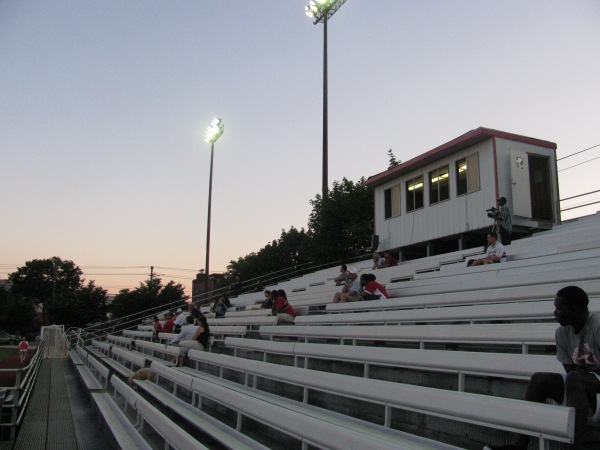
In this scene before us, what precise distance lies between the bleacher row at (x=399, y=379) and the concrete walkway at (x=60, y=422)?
300mm

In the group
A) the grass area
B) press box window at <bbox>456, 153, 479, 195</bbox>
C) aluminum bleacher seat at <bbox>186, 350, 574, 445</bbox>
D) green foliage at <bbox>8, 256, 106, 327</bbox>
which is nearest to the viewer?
aluminum bleacher seat at <bbox>186, 350, 574, 445</bbox>

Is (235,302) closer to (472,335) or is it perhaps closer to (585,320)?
(472,335)

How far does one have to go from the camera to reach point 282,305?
780 cm

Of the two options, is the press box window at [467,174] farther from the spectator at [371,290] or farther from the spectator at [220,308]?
the spectator at [220,308]

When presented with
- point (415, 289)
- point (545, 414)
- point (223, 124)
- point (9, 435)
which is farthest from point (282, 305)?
point (223, 124)

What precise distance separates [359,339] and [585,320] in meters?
2.71

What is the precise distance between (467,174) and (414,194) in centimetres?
179

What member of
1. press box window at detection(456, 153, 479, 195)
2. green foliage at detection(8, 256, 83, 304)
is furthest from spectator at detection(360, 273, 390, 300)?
green foliage at detection(8, 256, 83, 304)

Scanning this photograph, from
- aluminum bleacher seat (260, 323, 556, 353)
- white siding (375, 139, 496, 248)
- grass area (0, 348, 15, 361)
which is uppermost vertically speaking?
white siding (375, 139, 496, 248)

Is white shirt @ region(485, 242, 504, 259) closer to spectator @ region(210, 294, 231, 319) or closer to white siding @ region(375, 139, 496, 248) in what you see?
white siding @ region(375, 139, 496, 248)

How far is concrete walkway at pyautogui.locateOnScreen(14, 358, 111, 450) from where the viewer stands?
5.12m

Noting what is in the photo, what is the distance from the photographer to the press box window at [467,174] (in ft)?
35.7

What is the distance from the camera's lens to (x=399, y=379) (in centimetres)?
391

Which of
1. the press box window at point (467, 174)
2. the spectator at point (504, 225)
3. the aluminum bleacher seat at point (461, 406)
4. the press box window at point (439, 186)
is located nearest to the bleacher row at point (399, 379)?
the aluminum bleacher seat at point (461, 406)
